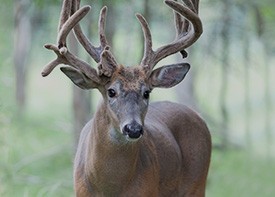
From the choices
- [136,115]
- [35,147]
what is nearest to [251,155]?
[35,147]

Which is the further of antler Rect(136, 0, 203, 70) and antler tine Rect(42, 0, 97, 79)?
antler Rect(136, 0, 203, 70)

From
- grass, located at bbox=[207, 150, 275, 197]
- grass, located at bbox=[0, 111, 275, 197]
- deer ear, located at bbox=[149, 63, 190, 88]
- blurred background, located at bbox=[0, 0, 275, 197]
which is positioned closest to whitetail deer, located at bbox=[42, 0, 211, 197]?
deer ear, located at bbox=[149, 63, 190, 88]

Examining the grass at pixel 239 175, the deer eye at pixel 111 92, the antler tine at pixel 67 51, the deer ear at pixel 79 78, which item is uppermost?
the antler tine at pixel 67 51

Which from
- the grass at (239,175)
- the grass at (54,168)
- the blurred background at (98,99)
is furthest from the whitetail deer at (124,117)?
the grass at (239,175)

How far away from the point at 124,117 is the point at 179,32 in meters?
1.42

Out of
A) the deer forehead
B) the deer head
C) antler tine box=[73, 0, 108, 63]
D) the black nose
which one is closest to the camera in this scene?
the black nose

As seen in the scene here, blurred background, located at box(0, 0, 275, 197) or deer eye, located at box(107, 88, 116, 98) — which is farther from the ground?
deer eye, located at box(107, 88, 116, 98)

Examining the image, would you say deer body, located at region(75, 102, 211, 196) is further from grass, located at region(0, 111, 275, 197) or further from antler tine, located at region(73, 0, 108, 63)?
grass, located at region(0, 111, 275, 197)

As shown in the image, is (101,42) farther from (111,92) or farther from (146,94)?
(146,94)

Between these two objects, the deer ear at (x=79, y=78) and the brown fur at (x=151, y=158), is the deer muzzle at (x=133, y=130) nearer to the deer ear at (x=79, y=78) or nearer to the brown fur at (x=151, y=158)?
the brown fur at (x=151, y=158)

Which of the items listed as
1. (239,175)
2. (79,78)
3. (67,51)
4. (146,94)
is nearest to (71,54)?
(67,51)

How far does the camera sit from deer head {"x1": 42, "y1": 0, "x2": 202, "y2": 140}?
784cm

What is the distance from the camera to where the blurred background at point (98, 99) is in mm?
12594

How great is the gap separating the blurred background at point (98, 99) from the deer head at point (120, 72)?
8.10 feet
